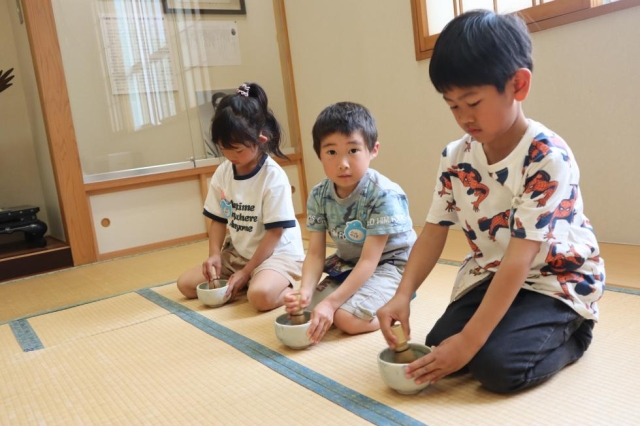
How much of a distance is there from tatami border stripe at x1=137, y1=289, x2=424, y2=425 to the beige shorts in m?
0.23

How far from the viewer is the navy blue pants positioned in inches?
37.5

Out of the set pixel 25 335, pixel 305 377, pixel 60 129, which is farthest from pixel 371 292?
pixel 60 129

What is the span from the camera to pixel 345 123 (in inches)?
52.3

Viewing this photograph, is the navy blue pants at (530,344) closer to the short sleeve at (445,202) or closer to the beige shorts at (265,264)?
the short sleeve at (445,202)

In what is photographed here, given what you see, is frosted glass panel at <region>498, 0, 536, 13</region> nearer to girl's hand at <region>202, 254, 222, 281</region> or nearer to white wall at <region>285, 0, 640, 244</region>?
white wall at <region>285, 0, 640, 244</region>

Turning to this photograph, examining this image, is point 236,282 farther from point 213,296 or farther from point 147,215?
point 147,215

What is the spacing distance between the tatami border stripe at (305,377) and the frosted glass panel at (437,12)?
5.53 feet

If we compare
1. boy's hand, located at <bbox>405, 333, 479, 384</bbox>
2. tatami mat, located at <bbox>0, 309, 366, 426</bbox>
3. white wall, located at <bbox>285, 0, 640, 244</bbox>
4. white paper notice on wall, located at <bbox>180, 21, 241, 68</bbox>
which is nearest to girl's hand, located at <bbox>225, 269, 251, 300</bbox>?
tatami mat, located at <bbox>0, 309, 366, 426</bbox>

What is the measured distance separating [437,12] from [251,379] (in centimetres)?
198

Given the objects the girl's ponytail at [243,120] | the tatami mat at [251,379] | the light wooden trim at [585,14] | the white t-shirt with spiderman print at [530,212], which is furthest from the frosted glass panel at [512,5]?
the white t-shirt with spiderman print at [530,212]

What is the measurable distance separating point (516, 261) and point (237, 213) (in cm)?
110

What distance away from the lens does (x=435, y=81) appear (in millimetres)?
938

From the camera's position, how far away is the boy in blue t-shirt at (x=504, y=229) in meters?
0.90

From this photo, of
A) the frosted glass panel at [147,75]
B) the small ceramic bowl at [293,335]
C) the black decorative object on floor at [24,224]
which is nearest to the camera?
the small ceramic bowl at [293,335]
